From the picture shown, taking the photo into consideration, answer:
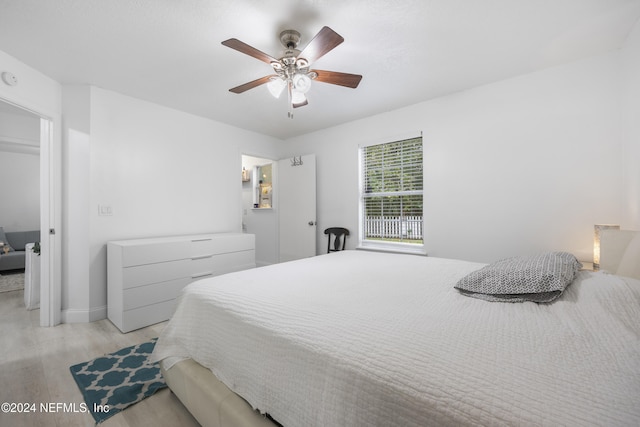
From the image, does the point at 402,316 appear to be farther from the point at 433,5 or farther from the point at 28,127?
the point at 28,127

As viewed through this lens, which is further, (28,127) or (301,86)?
(28,127)

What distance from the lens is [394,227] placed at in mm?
3531

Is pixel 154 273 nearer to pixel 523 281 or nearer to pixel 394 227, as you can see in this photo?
pixel 394 227

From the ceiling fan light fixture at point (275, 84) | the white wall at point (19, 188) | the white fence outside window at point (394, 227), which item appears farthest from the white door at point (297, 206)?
the white wall at point (19, 188)

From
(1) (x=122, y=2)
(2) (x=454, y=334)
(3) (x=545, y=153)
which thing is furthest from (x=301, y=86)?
(3) (x=545, y=153)

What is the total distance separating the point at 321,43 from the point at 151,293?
8.85ft

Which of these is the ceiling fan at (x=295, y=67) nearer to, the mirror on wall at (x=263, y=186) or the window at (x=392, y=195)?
the window at (x=392, y=195)

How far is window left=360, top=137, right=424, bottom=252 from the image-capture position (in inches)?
131

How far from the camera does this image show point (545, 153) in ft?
8.08

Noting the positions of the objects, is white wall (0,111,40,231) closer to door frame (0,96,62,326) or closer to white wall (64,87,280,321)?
door frame (0,96,62,326)

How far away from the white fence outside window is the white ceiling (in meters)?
1.55

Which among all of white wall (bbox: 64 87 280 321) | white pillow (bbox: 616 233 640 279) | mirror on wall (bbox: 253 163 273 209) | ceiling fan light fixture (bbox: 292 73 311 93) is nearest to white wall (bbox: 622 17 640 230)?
white pillow (bbox: 616 233 640 279)

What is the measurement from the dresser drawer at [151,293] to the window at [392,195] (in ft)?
7.94

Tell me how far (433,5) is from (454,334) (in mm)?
1943
